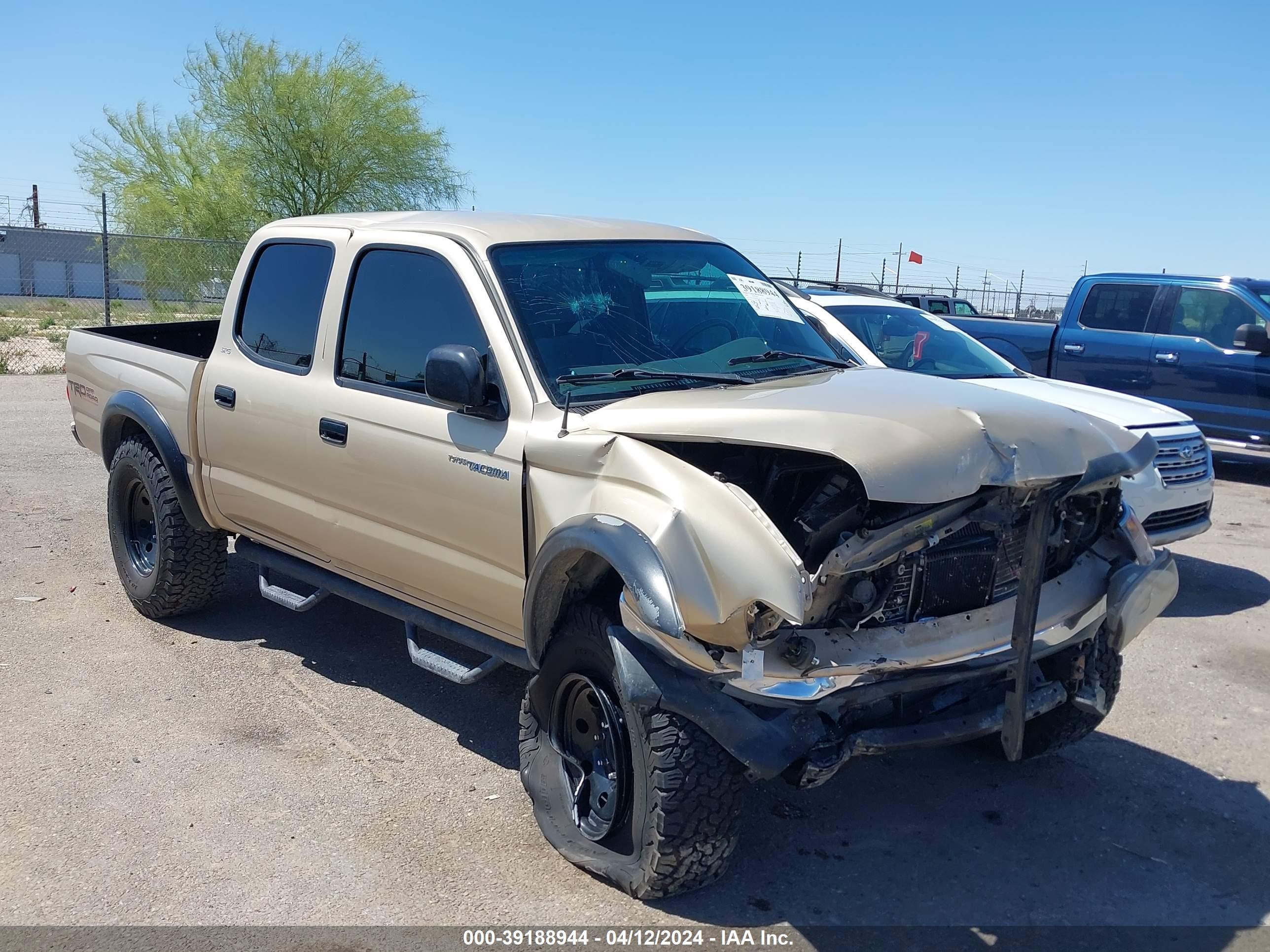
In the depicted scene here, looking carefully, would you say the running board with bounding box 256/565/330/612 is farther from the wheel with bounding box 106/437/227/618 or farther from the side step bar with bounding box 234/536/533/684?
the wheel with bounding box 106/437/227/618

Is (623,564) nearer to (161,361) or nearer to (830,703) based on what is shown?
(830,703)

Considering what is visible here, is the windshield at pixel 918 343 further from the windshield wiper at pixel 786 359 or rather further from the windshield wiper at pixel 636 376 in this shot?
the windshield wiper at pixel 636 376

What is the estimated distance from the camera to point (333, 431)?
452 centimetres

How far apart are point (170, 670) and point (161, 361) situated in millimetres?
1586

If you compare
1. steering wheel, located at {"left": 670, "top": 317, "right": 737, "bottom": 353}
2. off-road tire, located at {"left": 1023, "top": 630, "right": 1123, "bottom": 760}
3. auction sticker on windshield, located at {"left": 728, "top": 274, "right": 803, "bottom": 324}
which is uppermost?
auction sticker on windshield, located at {"left": 728, "top": 274, "right": 803, "bottom": 324}

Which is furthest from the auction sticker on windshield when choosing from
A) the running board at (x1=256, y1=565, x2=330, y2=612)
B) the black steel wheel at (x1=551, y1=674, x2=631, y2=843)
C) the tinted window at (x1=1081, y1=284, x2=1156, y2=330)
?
the tinted window at (x1=1081, y1=284, x2=1156, y2=330)

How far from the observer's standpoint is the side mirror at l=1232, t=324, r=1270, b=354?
10125 mm

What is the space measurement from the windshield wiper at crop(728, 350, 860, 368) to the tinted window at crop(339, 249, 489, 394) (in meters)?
0.99

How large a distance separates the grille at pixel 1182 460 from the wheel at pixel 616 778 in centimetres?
444

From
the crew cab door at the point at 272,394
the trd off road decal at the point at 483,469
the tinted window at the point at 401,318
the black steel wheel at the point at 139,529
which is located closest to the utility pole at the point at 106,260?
the black steel wheel at the point at 139,529

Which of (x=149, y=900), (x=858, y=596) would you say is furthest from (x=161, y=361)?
(x=858, y=596)

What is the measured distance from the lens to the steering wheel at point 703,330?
4281 mm

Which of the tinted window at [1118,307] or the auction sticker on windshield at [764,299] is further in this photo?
the tinted window at [1118,307]

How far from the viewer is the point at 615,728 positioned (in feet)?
11.2
